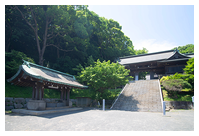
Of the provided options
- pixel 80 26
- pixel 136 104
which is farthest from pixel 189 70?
pixel 80 26

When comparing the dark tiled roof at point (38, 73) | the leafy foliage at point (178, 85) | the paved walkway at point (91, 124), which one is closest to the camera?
the paved walkway at point (91, 124)

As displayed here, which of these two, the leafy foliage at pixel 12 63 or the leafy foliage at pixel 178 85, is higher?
the leafy foliage at pixel 12 63

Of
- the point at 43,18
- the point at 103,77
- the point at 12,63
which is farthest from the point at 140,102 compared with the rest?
the point at 43,18

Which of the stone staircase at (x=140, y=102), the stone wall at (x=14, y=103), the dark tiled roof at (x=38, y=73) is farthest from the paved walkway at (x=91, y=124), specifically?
the stone staircase at (x=140, y=102)

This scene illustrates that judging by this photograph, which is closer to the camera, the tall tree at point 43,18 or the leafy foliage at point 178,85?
the leafy foliage at point 178,85

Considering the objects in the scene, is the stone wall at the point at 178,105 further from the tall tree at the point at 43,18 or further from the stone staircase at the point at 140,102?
the tall tree at the point at 43,18

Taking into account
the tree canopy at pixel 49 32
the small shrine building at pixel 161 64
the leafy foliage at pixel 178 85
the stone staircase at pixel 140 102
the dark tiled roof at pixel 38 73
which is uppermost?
the tree canopy at pixel 49 32

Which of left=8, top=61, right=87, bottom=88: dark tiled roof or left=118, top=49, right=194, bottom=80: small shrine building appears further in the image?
left=118, top=49, right=194, bottom=80: small shrine building

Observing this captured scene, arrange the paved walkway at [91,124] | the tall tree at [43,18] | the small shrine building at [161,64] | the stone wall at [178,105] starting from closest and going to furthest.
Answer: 1. the paved walkway at [91,124]
2. the stone wall at [178,105]
3. the tall tree at [43,18]
4. the small shrine building at [161,64]

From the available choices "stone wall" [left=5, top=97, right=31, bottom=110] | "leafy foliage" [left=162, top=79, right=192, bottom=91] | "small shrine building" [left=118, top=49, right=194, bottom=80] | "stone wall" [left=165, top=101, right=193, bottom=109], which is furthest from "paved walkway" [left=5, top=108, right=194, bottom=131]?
"small shrine building" [left=118, top=49, right=194, bottom=80]

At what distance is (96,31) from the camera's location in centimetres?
3534

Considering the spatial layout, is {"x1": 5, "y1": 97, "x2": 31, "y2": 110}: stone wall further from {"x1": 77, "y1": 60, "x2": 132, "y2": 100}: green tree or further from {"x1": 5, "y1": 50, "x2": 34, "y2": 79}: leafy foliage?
{"x1": 77, "y1": 60, "x2": 132, "y2": 100}: green tree

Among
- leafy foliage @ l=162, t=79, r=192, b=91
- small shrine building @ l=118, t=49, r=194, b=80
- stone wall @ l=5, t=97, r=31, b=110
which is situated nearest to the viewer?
stone wall @ l=5, t=97, r=31, b=110

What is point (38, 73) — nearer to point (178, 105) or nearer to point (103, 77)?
point (103, 77)
